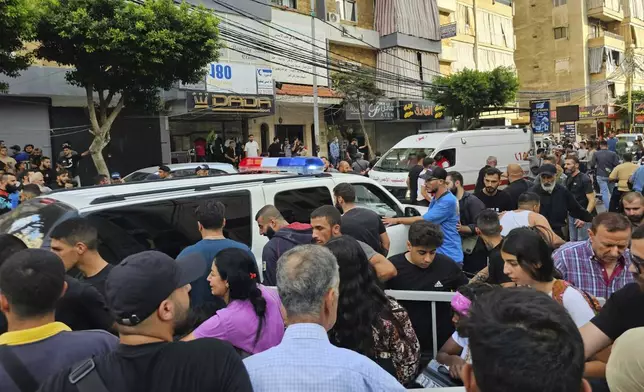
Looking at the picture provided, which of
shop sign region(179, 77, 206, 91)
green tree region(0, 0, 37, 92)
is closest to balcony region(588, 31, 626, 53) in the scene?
shop sign region(179, 77, 206, 91)

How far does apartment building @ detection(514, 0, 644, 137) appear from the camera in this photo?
43562 millimetres

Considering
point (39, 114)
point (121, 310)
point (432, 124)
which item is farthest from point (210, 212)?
point (432, 124)

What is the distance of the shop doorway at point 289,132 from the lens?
2236 cm

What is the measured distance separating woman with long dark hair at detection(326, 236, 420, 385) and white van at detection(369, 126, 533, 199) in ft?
34.5

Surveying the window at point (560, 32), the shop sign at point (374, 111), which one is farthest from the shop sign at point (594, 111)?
the shop sign at point (374, 111)

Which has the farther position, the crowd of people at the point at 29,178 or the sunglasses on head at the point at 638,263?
the crowd of people at the point at 29,178

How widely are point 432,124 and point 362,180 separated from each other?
76.6 feet

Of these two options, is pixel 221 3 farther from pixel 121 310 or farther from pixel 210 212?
pixel 121 310

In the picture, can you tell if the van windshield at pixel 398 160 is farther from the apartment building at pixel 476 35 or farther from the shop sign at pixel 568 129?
the shop sign at pixel 568 129

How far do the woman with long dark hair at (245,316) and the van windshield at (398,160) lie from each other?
37.9 ft

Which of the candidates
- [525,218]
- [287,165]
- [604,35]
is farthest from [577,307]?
A: [604,35]

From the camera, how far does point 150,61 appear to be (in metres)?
11.2

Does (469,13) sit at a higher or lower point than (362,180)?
higher

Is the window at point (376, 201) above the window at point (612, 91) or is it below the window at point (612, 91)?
below
